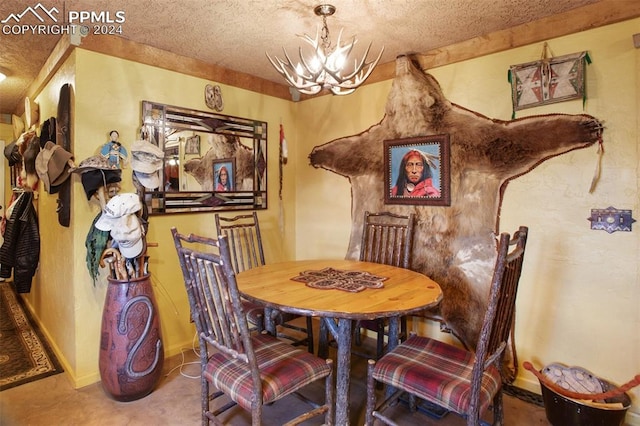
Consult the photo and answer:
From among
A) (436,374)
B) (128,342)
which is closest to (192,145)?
(128,342)

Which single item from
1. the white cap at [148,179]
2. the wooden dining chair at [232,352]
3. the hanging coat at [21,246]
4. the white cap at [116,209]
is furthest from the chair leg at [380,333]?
the hanging coat at [21,246]

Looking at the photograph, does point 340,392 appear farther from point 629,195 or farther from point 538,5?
point 538,5

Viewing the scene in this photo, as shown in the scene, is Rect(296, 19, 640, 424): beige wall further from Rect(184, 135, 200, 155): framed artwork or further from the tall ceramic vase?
the tall ceramic vase

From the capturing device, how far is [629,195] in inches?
77.5

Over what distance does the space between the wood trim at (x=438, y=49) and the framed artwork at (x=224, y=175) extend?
697 mm

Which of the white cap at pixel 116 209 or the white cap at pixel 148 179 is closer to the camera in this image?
the white cap at pixel 116 209

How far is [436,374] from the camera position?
1551 mm

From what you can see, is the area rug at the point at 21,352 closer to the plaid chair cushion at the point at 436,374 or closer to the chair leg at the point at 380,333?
the chair leg at the point at 380,333

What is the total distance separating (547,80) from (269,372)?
91.7 inches

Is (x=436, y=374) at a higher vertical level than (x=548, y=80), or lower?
lower

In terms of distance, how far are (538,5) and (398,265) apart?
1813 millimetres

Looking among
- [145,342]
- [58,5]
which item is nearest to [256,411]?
[145,342]

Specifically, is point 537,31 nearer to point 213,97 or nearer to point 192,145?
point 213,97

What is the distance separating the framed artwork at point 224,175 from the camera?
3.06m
